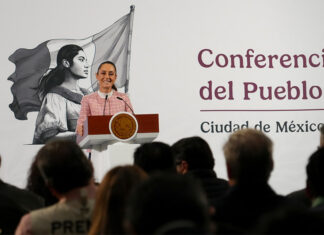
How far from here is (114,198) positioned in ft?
5.66

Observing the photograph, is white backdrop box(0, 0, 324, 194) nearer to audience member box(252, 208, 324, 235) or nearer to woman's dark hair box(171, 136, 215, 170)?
woman's dark hair box(171, 136, 215, 170)

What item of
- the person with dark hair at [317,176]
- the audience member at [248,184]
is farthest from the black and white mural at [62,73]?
the audience member at [248,184]

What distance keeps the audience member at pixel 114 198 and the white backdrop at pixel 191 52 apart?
5.10 metres

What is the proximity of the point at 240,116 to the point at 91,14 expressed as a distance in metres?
1.87

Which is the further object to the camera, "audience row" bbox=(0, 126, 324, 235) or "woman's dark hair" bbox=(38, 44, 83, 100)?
"woman's dark hair" bbox=(38, 44, 83, 100)

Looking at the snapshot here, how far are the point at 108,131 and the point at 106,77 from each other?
2.23 meters

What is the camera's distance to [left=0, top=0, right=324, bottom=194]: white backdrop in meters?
6.92

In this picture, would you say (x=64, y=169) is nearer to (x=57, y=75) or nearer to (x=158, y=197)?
(x=158, y=197)

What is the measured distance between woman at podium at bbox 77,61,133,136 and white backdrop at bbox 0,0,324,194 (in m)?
0.34

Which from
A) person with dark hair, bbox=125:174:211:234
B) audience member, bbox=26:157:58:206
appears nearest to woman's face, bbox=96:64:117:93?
audience member, bbox=26:157:58:206

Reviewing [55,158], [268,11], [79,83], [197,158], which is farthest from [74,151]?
[268,11]

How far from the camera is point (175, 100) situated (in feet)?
23.4

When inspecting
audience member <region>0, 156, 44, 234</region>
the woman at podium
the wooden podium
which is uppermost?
the woman at podium

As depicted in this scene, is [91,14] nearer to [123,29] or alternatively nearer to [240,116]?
[123,29]
